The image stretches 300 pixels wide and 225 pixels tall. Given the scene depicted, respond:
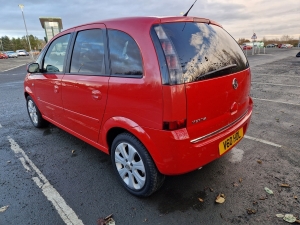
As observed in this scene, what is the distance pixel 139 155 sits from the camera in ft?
7.53

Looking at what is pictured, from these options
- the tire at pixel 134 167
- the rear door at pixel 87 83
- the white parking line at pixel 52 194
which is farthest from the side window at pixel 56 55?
the tire at pixel 134 167

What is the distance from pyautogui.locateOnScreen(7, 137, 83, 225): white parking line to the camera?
223 centimetres

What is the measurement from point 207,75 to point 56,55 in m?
2.41

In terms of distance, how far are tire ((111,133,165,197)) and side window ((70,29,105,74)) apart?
82 cm

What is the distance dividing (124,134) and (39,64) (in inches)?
92.9

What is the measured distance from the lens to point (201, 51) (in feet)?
7.12

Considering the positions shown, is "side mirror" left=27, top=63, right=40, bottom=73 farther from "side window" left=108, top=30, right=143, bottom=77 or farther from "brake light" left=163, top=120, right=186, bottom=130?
"brake light" left=163, top=120, right=186, bottom=130

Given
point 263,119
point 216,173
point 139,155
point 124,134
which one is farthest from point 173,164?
point 263,119

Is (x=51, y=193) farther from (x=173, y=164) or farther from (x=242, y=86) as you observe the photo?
(x=242, y=86)

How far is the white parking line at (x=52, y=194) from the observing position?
2227 mm

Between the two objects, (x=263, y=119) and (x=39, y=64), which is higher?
(x=39, y=64)

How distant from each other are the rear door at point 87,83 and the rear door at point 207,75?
0.87 metres

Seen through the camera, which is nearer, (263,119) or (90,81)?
(90,81)

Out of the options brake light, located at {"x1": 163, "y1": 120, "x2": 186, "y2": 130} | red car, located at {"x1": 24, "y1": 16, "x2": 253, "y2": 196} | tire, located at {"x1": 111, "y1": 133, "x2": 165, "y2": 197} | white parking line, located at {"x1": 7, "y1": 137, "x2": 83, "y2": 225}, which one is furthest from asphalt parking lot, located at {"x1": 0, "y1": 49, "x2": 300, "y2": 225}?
brake light, located at {"x1": 163, "y1": 120, "x2": 186, "y2": 130}
